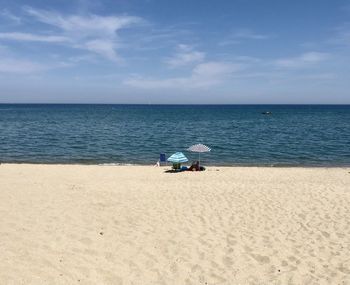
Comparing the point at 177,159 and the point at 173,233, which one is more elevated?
the point at 177,159

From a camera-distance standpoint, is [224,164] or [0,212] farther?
[224,164]

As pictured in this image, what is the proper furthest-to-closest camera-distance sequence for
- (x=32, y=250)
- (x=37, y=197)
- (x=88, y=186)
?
(x=88, y=186), (x=37, y=197), (x=32, y=250)

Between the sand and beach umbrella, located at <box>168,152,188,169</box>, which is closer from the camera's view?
the sand

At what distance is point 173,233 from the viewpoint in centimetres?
1077

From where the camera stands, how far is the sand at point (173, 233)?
27.0 feet

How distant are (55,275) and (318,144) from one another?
4071cm

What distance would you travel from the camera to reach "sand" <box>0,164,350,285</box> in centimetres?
822

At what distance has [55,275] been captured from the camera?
777 cm

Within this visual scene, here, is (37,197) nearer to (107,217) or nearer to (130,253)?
(107,217)

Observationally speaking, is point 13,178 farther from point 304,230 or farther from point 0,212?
point 304,230

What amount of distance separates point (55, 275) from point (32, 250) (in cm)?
A: 148

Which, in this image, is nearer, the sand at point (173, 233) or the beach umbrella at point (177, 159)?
the sand at point (173, 233)

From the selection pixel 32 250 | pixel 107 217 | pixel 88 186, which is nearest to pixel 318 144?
pixel 88 186

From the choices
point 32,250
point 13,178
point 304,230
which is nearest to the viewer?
point 32,250
